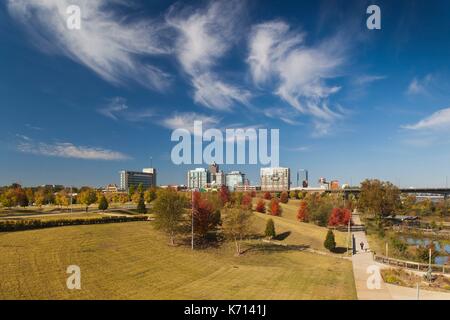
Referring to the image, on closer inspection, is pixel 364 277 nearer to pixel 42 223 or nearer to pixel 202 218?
pixel 202 218

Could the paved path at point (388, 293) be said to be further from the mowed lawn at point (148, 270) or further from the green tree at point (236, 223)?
the green tree at point (236, 223)

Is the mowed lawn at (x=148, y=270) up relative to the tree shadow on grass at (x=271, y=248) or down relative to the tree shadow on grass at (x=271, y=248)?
up

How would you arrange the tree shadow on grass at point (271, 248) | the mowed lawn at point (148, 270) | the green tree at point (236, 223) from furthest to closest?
the tree shadow on grass at point (271, 248) < the green tree at point (236, 223) < the mowed lawn at point (148, 270)

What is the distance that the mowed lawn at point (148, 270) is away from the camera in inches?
843

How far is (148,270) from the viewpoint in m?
27.5

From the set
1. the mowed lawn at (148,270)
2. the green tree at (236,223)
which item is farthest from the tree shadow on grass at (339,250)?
the green tree at (236,223)

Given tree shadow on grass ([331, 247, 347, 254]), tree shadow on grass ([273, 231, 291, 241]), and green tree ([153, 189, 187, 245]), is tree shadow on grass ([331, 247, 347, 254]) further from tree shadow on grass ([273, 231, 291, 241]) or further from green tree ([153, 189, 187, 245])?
green tree ([153, 189, 187, 245])

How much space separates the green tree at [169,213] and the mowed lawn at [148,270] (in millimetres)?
1934

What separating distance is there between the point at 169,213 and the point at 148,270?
12513mm

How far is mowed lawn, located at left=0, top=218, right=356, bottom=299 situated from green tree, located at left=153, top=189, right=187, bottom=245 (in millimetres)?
1934
